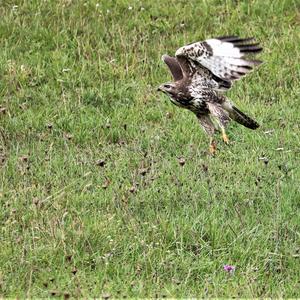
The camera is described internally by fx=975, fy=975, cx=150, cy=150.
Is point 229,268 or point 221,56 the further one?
point 221,56

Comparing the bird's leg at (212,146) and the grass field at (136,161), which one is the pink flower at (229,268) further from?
the bird's leg at (212,146)

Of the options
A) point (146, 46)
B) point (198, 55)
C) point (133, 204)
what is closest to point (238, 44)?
point (198, 55)

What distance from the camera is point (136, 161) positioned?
801 centimetres

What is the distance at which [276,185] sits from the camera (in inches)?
285

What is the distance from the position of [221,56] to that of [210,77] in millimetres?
396

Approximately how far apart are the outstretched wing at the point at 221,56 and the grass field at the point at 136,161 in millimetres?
736

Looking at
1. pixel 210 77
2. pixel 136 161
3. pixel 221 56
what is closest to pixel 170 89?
pixel 210 77

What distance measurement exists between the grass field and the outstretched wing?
0.74 meters

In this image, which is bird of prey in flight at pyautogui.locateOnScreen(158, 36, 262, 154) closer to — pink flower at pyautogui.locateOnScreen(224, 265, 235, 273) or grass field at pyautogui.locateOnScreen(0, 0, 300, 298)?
grass field at pyautogui.locateOnScreen(0, 0, 300, 298)

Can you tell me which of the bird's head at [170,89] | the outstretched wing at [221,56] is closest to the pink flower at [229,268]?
the outstretched wing at [221,56]

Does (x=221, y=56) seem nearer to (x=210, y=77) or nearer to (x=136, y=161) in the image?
(x=210, y=77)

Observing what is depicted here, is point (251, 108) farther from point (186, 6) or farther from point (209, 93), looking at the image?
point (186, 6)

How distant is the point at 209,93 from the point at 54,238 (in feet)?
8.31

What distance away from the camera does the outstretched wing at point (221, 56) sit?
7.70 metres
